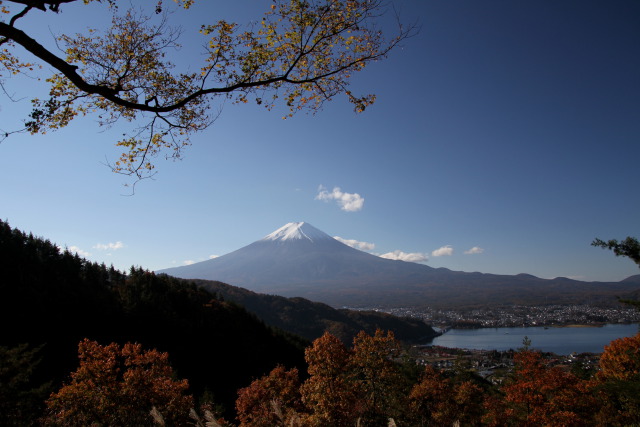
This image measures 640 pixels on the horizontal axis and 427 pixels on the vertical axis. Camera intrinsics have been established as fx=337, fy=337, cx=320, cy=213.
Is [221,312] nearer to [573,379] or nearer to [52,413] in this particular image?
[52,413]

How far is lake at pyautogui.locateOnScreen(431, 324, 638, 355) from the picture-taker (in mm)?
70375

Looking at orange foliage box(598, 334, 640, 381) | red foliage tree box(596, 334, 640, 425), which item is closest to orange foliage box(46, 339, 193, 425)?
red foliage tree box(596, 334, 640, 425)

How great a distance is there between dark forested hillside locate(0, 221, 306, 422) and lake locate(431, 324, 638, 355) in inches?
2104

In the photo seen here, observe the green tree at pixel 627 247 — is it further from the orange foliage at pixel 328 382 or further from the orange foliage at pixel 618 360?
the orange foliage at pixel 618 360

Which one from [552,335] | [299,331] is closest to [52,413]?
[299,331]

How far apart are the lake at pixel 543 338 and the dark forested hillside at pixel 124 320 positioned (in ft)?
175

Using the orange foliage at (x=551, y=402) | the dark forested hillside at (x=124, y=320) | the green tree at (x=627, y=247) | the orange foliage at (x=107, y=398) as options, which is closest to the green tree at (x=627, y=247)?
the green tree at (x=627, y=247)

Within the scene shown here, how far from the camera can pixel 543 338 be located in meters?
86.1

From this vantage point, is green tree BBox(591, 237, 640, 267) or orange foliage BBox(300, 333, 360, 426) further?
orange foliage BBox(300, 333, 360, 426)

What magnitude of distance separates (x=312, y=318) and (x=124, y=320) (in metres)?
50.3

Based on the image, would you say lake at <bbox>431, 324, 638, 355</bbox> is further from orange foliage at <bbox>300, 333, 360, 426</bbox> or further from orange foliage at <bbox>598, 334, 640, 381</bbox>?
orange foliage at <bbox>300, 333, 360, 426</bbox>

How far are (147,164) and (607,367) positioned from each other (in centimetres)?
2362

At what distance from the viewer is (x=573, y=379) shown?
15719 mm

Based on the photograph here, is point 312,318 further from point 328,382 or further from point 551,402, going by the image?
point 328,382
